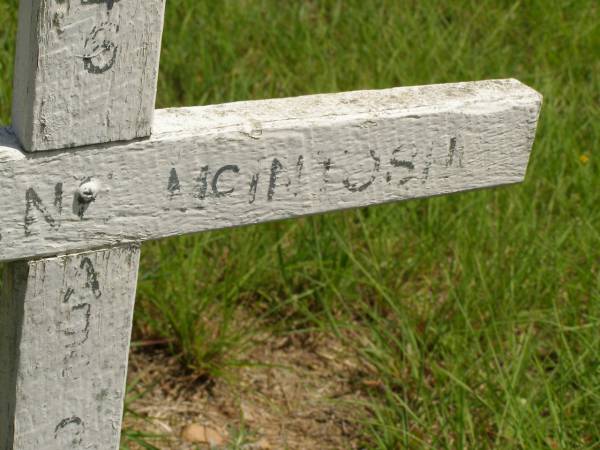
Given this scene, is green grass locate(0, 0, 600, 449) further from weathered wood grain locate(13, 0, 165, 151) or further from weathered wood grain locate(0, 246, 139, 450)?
weathered wood grain locate(13, 0, 165, 151)

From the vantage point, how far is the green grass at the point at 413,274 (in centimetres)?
185

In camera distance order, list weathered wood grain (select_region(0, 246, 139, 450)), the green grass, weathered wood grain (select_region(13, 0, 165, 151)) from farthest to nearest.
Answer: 1. the green grass
2. weathered wood grain (select_region(0, 246, 139, 450))
3. weathered wood grain (select_region(13, 0, 165, 151))

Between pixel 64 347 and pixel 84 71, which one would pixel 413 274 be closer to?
pixel 64 347

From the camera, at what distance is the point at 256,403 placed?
6.63ft

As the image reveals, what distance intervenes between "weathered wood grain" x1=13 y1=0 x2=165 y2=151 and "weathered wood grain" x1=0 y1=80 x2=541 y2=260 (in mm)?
23

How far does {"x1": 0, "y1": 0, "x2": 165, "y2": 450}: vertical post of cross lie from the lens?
3.19 ft

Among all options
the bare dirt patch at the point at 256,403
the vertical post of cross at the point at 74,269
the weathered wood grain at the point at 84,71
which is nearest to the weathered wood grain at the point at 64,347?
the vertical post of cross at the point at 74,269

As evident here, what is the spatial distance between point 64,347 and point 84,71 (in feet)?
1.17

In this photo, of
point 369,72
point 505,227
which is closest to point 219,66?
point 369,72

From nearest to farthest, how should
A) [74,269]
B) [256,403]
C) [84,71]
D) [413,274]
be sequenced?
[84,71] < [74,269] < [256,403] < [413,274]

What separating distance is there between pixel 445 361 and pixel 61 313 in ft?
3.41

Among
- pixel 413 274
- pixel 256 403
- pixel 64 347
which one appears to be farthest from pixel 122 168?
pixel 413 274

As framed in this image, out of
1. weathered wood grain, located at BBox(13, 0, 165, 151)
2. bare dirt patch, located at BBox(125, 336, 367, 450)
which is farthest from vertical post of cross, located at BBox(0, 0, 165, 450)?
bare dirt patch, located at BBox(125, 336, 367, 450)

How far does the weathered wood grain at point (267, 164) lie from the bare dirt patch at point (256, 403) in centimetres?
74
